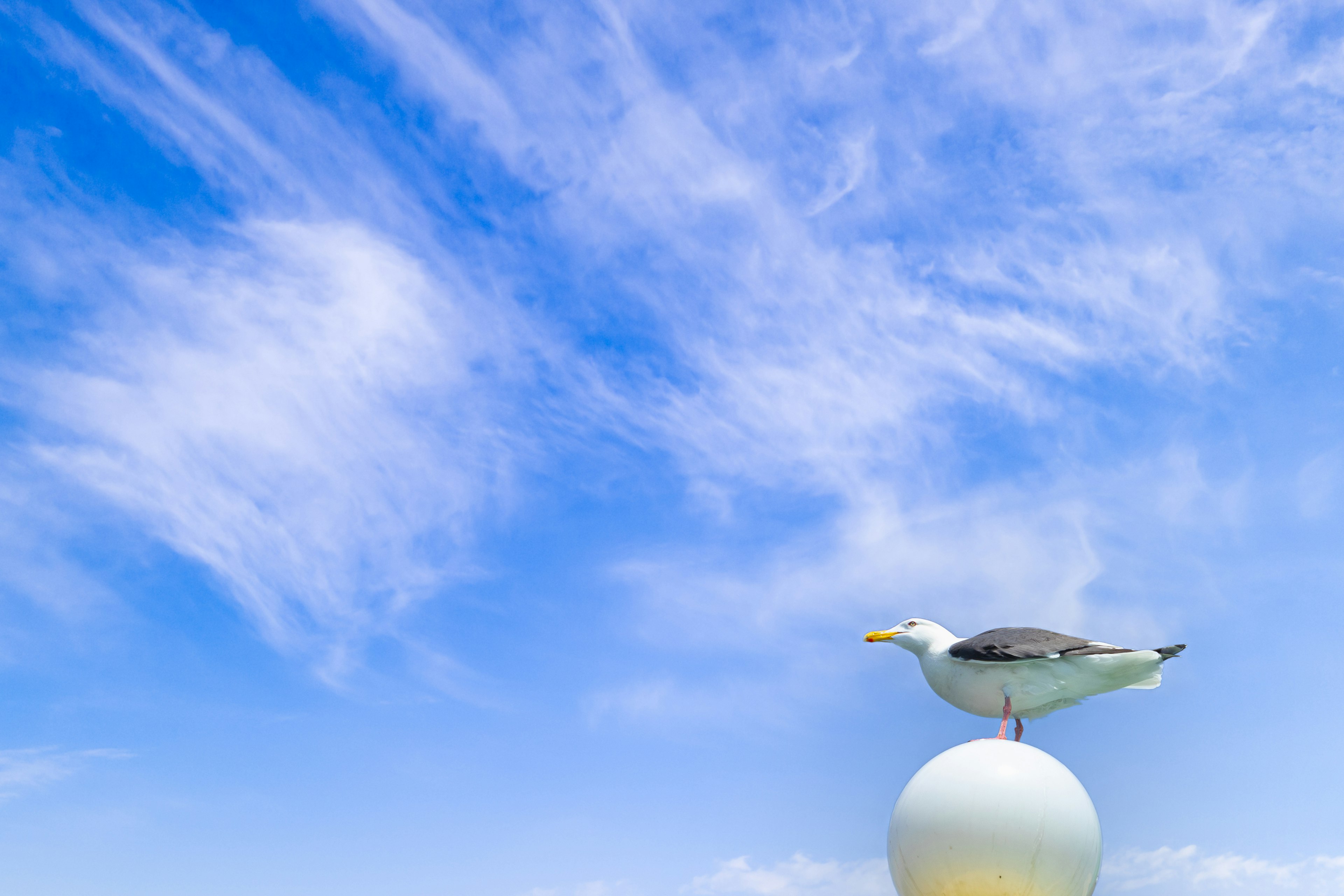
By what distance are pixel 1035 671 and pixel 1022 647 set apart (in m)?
0.53

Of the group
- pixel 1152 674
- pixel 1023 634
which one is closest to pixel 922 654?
pixel 1023 634

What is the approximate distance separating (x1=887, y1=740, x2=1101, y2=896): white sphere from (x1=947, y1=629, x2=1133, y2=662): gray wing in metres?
2.50

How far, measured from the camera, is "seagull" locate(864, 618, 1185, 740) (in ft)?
67.4

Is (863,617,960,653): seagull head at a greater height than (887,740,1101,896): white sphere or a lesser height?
greater

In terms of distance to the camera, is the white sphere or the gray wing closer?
the white sphere

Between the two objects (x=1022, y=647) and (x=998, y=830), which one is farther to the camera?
(x=1022, y=647)

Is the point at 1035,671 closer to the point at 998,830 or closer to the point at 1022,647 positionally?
the point at 1022,647

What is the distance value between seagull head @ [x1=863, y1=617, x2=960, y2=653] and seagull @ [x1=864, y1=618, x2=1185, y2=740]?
0.80 m

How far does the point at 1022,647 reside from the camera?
68.4ft

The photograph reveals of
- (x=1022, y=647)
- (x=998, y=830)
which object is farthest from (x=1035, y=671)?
(x=998, y=830)

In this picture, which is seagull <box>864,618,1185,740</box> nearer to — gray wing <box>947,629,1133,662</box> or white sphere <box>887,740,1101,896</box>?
gray wing <box>947,629,1133,662</box>

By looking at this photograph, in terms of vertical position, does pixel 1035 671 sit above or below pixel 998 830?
above

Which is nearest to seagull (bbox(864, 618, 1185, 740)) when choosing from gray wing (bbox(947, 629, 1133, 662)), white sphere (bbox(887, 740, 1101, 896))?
gray wing (bbox(947, 629, 1133, 662))

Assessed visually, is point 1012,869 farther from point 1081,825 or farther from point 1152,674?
point 1152,674
